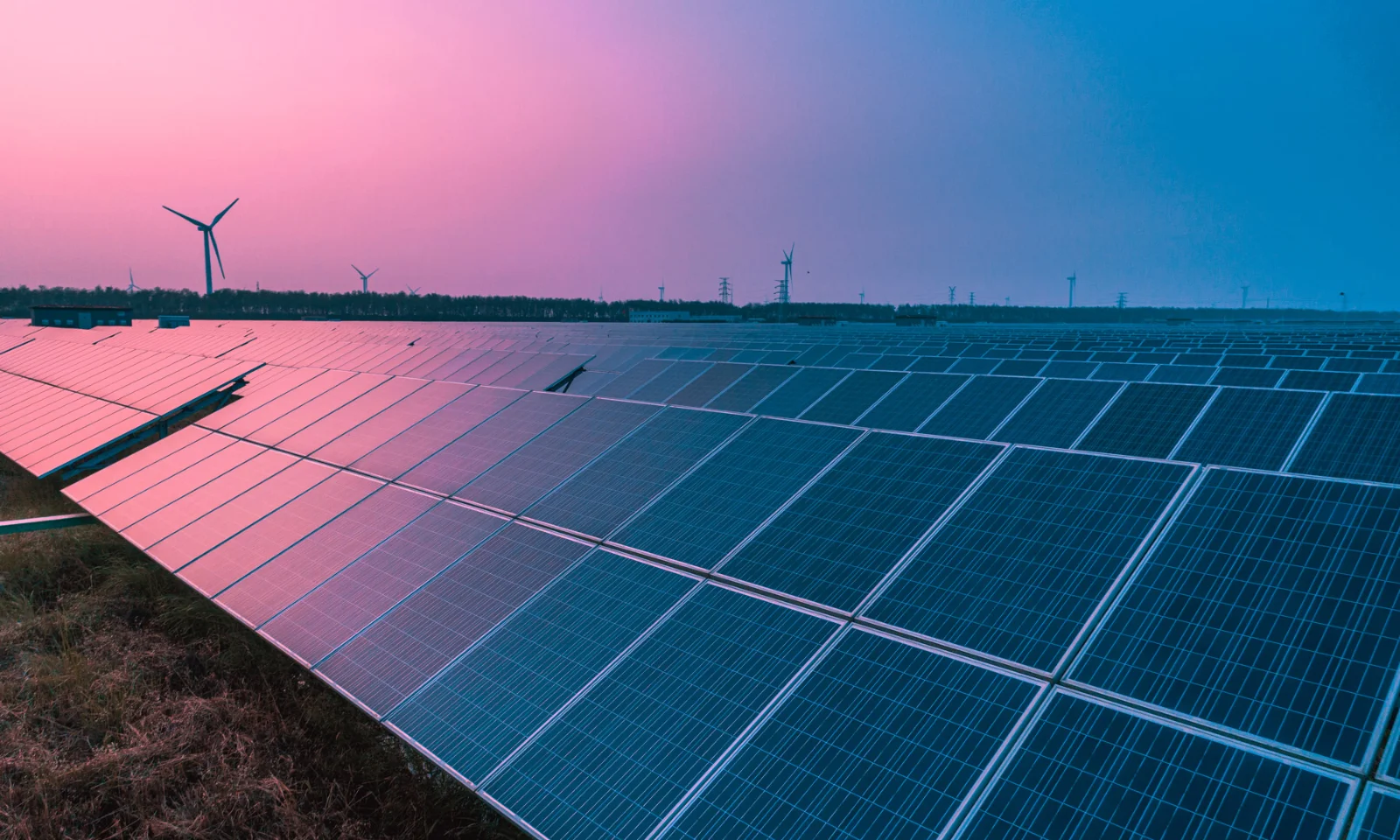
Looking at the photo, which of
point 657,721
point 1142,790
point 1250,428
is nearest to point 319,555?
point 657,721

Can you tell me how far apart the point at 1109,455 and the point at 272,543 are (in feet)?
32.3

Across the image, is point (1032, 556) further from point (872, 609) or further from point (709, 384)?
point (709, 384)

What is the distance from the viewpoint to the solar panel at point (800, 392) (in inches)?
546

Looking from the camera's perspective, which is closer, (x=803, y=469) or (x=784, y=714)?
(x=784, y=714)

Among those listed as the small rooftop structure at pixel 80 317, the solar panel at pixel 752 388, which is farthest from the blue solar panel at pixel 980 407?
the small rooftop structure at pixel 80 317

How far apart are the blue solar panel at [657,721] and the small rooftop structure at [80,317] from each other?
206 ft

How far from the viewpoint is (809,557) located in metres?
6.84

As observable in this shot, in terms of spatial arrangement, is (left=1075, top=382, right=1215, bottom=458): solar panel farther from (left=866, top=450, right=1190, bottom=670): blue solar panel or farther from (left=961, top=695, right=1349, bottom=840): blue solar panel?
(left=961, top=695, right=1349, bottom=840): blue solar panel

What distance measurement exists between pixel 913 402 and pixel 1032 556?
269 inches

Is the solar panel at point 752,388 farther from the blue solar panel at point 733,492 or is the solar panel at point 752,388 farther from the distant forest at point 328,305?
the distant forest at point 328,305

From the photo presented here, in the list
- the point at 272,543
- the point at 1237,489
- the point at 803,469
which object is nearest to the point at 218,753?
the point at 272,543

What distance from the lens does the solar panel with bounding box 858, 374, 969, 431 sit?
11883mm

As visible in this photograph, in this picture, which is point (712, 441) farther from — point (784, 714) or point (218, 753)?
point (218, 753)

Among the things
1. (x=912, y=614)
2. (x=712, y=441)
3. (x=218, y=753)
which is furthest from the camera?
(x=712, y=441)
